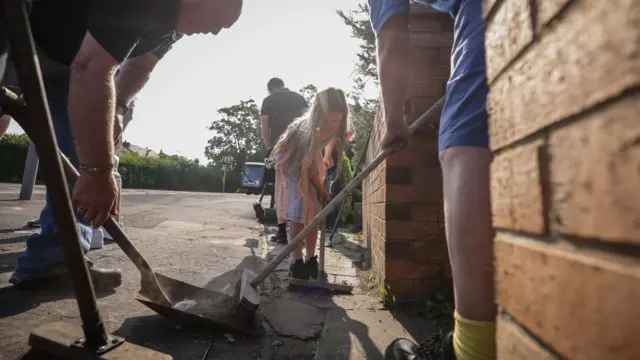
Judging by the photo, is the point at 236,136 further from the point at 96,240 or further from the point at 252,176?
the point at 96,240

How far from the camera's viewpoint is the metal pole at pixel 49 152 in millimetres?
891

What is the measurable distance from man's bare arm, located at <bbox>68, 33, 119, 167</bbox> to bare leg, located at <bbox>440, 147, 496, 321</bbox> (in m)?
1.24

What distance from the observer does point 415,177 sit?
7.23 feet

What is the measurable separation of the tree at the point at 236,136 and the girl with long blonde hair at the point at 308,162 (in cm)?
5749

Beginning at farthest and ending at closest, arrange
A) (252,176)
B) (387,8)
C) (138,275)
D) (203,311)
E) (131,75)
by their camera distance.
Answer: (252,176), (138,275), (131,75), (203,311), (387,8)

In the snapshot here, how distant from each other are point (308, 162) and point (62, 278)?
186 cm

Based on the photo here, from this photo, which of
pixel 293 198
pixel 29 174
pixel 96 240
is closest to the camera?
pixel 96 240

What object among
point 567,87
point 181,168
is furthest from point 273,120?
point 181,168

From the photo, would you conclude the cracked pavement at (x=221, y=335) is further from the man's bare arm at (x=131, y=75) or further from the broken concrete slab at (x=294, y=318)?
the man's bare arm at (x=131, y=75)

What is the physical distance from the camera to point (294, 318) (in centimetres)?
191

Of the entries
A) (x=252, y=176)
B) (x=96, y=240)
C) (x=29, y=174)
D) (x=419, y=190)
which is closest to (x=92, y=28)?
(x=419, y=190)

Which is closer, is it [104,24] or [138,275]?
[104,24]

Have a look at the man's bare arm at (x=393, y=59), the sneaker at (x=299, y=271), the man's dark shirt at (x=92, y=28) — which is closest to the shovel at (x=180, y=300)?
the man's dark shirt at (x=92, y=28)

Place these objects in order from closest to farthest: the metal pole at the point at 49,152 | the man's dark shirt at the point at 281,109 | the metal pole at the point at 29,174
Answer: the metal pole at the point at 49,152 < the man's dark shirt at the point at 281,109 < the metal pole at the point at 29,174
